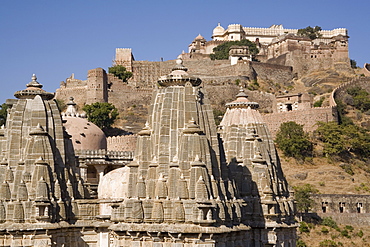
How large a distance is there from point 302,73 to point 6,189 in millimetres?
105700

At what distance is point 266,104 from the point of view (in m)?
109

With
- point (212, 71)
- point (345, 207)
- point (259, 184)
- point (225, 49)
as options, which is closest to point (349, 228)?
point (345, 207)

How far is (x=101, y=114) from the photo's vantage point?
9394 cm

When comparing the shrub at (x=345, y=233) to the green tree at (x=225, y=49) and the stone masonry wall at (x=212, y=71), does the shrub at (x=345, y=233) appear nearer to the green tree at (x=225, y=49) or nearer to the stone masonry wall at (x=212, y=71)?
the stone masonry wall at (x=212, y=71)

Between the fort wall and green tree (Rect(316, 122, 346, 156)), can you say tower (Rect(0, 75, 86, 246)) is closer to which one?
green tree (Rect(316, 122, 346, 156))

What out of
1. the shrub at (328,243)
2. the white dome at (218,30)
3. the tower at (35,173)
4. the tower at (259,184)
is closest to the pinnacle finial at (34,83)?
the tower at (35,173)

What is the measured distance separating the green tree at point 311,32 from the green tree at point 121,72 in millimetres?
45887

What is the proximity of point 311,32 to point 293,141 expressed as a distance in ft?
213

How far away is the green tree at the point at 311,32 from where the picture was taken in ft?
481

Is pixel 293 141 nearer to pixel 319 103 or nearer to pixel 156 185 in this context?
pixel 319 103

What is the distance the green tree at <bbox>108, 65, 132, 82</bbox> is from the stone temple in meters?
87.1

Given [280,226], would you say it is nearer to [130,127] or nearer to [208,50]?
[130,127]

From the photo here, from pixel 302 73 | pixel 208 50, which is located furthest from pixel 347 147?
pixel 208 50

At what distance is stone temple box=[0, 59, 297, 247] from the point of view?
2412 centimetres
